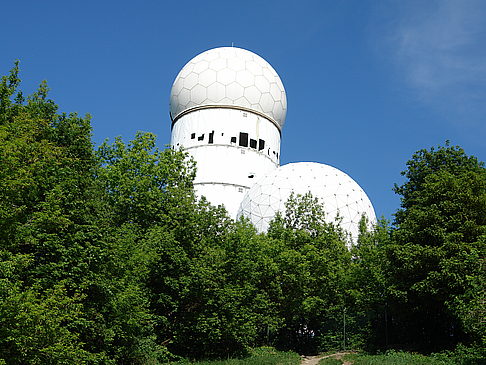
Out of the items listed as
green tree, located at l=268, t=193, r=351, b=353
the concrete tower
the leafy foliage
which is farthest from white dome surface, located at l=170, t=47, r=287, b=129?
green tree, located at l=268, t=193, r=351, b=353

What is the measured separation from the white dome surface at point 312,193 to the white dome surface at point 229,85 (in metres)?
7.12

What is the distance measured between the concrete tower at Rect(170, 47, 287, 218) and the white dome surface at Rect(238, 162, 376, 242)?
3.66m

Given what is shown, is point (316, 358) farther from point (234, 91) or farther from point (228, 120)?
point (234, 91)

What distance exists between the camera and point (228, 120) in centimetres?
3725

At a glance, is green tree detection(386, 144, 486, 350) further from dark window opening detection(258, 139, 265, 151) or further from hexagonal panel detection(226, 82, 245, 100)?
hexagonal panel detection(226, 82, 245, 100)

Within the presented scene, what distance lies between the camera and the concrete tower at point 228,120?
36.4 metres

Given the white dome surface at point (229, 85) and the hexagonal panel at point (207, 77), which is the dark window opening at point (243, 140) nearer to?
the white dome surface at point (229, 85)

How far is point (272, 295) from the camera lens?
74.2ft

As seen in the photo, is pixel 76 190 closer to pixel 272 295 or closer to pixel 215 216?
pixel 215 216

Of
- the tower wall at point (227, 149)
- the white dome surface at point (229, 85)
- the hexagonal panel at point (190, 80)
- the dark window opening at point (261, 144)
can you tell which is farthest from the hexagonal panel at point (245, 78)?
the dark window opening at point (261, 144)

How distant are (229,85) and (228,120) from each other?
252cm

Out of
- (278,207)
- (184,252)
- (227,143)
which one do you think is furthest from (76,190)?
(227,143)

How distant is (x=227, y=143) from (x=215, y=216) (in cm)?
1639

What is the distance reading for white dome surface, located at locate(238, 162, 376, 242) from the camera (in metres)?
30.7
